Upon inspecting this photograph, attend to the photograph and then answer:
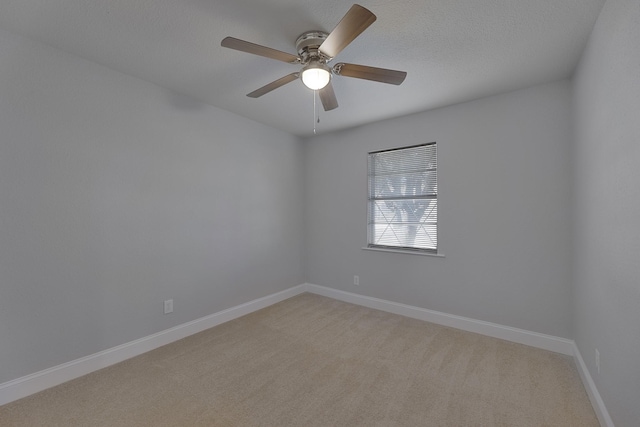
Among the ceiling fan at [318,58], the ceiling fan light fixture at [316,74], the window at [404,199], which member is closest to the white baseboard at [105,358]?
the window at [404,199]

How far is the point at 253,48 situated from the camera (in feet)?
5.13

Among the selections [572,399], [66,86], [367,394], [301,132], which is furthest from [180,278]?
[572,399]

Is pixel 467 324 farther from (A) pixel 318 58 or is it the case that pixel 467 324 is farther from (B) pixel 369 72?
(A) pixel 318 58

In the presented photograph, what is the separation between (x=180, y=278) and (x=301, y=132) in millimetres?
2570

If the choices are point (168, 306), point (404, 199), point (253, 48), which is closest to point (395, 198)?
point (404, 199)

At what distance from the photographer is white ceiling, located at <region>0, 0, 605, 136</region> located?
1.57 m

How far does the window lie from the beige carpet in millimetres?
1131

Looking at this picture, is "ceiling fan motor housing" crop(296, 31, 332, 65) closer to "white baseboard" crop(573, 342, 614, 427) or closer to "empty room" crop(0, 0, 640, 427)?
"empty room" crop(0, 0, 640, 427)

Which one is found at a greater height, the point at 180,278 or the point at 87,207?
the point at 87,207

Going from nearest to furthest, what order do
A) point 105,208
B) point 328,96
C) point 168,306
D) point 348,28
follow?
1. point 348,28
2. point 328,96
3. point 105,208
4. point 168,306

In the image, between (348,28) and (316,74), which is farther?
(316,74)

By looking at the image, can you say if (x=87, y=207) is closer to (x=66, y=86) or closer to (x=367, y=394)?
(x=66, y=86)

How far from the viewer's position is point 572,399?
5.97 ft

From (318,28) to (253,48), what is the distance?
19.2 inches
